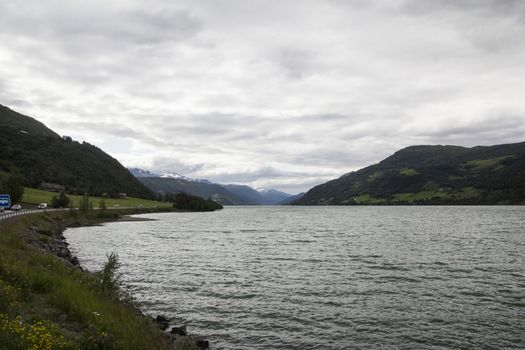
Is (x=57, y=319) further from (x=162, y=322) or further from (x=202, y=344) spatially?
(x=162, y=322)

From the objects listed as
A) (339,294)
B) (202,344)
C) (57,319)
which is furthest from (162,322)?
(339,294)

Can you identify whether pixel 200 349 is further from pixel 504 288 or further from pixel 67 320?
pixel 504 288

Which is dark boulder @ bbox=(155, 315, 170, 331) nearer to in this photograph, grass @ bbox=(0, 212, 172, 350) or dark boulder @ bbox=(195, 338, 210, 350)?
dark boulder @ bbox=(195, 338, 210, 350)

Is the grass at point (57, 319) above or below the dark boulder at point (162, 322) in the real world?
above

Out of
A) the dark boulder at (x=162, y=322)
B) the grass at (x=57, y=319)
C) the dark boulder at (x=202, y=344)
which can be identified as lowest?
the dark boulder at (x=202, y=344)

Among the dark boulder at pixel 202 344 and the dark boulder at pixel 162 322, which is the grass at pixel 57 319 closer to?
the dark boulder at pixel 202 344

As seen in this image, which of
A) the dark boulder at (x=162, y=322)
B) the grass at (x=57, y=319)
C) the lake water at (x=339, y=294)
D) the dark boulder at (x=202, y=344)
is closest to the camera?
the grass at (x=57, y=319)

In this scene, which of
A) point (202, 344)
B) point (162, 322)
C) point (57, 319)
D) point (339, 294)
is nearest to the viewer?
point (57, 319)

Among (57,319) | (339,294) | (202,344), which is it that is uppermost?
(57,319)

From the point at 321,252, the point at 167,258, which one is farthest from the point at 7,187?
the point at 321,252

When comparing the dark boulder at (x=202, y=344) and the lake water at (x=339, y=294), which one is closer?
the dark boulder at (x=202, y=344)

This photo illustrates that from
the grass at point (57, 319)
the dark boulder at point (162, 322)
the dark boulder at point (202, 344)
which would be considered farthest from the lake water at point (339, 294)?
the grass at point (57, 319)

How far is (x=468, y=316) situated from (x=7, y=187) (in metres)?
143

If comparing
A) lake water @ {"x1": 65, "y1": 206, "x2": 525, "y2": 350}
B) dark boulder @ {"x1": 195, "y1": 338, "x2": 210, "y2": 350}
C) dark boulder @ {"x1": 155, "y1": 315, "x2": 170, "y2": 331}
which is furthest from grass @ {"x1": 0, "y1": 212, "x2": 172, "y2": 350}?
lake water @ {"x1": 65, "y1": 206, "x2": 525, "y2": 350}
